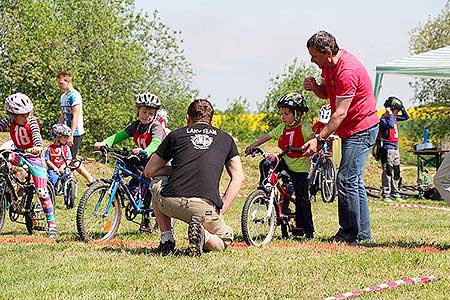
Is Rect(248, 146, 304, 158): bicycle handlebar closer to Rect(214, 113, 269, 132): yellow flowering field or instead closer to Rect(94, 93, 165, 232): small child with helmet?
Rect(94, 93, 165, 232): small child with helmet

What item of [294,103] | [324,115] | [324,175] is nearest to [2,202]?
[294,103]

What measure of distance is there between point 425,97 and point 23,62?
18904 millimetres

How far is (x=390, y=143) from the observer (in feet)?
55.8

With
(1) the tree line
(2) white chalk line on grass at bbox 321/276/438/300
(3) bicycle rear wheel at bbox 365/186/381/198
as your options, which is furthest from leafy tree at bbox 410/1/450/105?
(2) white chalk line on grass at bbox 321/276/438/300

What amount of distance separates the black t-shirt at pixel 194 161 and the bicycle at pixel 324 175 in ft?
28.0

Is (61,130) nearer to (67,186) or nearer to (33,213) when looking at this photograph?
(67,186)

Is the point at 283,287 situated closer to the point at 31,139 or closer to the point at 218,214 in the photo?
the point at 218,214

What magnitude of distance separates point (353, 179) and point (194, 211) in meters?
1.93

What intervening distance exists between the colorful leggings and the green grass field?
44cm

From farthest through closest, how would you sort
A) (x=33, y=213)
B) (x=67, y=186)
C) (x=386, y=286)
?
(x=67, y=186)
(x=33, y=213)
(x=386, y=286)

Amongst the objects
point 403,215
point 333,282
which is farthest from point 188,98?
point 333,282

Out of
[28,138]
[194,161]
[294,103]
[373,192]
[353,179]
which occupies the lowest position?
[373,192]

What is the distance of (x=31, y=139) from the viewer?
30.8 feet

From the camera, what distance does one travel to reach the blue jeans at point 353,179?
8344 millimetres
